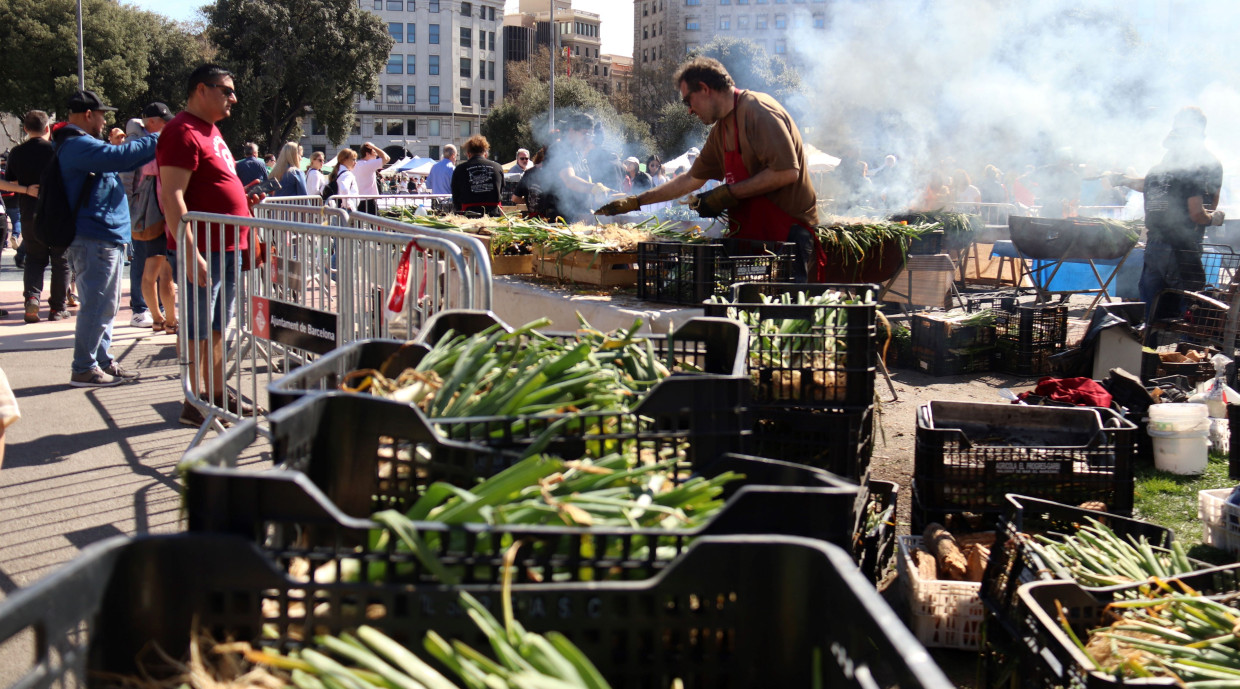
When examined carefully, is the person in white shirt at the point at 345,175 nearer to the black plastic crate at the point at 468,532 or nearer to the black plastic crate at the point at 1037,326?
the black plastic crate at the point at 1037,326

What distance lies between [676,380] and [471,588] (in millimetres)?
738

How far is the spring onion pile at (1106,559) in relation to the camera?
3.01m

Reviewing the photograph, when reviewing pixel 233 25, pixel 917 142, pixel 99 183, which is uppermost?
pixel 233 25

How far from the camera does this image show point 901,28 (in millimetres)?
29938

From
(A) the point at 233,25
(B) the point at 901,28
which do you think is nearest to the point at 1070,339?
(B) the point at 901,28

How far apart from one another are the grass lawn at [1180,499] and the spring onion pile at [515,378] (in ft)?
10.7

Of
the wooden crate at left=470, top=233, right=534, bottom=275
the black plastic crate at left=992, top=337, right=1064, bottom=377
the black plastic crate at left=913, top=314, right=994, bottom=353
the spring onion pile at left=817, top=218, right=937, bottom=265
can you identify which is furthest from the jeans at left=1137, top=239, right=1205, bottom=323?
the wooden crate at left=470, top=233, right=534, bottom=275

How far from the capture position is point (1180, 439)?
5.57 meters

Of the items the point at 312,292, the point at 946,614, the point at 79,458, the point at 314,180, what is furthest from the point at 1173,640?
the point at 314,180

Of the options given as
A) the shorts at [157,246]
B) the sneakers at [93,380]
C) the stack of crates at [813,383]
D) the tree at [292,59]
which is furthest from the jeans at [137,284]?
the tree at [292,59]

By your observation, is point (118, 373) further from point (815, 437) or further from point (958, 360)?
point (958, 360)

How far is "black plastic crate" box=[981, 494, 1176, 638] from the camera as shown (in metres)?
3.03

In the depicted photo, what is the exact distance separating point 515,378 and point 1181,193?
818 centimetres

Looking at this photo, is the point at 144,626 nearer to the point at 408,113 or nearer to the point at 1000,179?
the point at 1000,179
